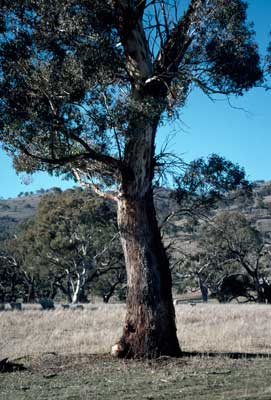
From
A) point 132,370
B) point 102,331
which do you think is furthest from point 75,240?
point 132,370

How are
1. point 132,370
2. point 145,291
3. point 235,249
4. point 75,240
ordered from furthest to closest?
1. point 235,249
2. point 75,240
3. point 145,291
4. point 132,370

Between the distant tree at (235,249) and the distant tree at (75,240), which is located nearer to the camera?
the distant tree at (75,240)

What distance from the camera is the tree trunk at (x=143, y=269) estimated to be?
9.96 metres

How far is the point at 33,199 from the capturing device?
130000 millimetres

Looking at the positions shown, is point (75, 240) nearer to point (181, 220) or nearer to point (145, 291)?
point (181, 220)

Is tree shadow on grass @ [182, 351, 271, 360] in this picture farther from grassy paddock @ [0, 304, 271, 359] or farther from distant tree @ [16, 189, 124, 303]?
distant tree @ [16, 189, 124, 303]

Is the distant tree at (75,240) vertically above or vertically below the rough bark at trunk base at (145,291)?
above

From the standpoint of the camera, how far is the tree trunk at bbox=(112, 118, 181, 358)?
9.96m

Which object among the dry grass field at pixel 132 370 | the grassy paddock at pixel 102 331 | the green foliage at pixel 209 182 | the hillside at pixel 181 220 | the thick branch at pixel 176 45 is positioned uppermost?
the hillside at pixel 181 220

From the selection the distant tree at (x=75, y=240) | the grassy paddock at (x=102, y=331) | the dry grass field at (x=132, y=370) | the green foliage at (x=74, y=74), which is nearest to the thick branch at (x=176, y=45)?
the green foliage at (x=74, y=74)

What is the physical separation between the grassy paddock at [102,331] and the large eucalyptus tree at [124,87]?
6.45ft

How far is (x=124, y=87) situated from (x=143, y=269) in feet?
13.5

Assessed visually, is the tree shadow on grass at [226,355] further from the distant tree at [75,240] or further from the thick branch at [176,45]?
the distant tree at [75,240]

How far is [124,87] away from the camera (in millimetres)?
11977
